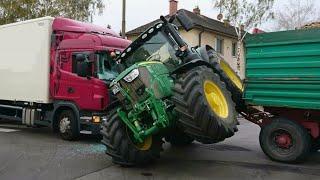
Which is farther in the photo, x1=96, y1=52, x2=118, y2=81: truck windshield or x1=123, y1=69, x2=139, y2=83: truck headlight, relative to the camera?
x1=96, y1=52, x2=118, y2=81: truck windshield

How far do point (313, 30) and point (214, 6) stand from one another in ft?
76.1

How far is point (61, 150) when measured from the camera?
1095cm

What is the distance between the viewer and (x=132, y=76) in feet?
29.7

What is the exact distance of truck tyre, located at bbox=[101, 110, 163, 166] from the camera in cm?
891

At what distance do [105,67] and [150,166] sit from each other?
3.78m

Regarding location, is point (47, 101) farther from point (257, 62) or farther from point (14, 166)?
point (257, 62)

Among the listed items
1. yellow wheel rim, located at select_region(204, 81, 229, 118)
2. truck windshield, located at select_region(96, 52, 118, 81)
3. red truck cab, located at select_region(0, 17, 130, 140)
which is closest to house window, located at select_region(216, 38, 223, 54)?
red truck cab, located at select_region(0, 17, 130, 140)

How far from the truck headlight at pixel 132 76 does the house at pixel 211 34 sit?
24.3m

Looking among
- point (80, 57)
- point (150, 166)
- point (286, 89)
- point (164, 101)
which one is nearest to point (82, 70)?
point (80, 57)

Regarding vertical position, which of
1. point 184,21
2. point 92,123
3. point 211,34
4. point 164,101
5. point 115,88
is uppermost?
point 211,34

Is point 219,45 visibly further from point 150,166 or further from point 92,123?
point 150,166

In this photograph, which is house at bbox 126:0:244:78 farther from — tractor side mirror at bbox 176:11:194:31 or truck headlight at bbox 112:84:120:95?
truck headlight at bbox 112:84:120:95

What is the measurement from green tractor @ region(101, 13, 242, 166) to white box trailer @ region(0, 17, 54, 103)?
3.92 meters

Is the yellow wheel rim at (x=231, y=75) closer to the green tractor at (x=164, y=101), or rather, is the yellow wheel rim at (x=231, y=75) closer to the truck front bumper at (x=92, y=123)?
the green tractor at (x=164, y=101)
